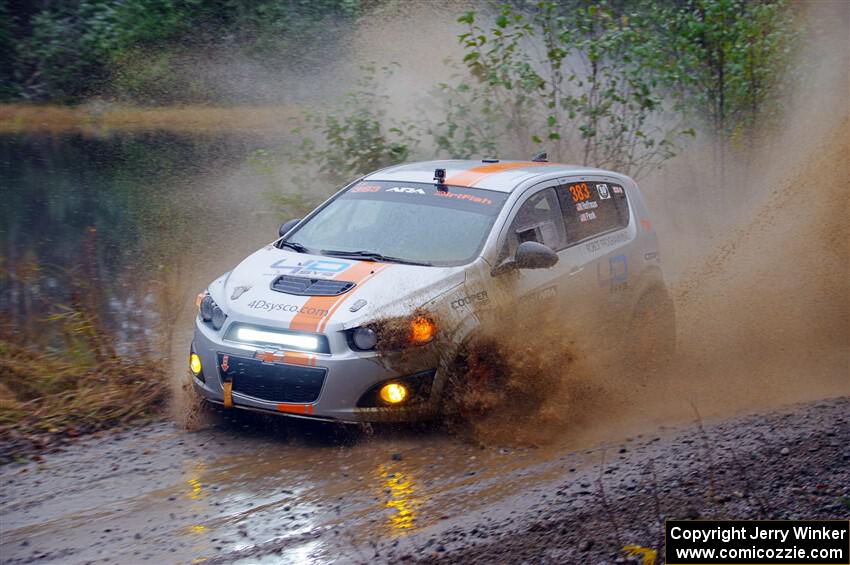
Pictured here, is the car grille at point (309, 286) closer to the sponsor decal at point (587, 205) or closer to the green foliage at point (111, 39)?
the sponsor decal at point (587, 205)

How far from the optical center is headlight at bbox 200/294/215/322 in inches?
260

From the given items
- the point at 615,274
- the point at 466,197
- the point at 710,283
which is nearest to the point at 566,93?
the point at 710,283

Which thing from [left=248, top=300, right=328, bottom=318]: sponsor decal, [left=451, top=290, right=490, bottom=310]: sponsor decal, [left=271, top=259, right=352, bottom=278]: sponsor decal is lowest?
[left=451, top=290, right=490, bottom=310]: sponsor decal

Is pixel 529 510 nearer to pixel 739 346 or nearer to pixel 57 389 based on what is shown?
pixel 57 389

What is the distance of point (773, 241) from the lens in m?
11.1

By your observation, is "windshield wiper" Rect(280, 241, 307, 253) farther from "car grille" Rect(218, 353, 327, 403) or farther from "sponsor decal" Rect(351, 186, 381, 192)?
"car grille" Rect(218, 353, 327, 403)

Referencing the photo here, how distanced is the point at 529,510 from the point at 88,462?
106 inches

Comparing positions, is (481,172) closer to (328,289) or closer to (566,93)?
(328,289)

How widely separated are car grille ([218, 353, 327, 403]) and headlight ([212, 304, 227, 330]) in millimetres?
304

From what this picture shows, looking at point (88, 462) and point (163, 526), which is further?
point (88, 462)

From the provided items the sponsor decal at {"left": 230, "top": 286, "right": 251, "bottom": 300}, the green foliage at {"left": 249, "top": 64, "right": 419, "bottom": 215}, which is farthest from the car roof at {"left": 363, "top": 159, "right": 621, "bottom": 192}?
the green foliage at {"left": 249, "top": 64, "right": 419, "bottom": 215}

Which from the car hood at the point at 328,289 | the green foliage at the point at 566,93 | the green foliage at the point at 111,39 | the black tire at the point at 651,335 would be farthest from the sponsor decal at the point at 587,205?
the green foliage at the point at 111,39

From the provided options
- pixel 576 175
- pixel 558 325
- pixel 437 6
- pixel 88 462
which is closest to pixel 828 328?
pixel 576 175

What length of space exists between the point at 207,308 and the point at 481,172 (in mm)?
2342
